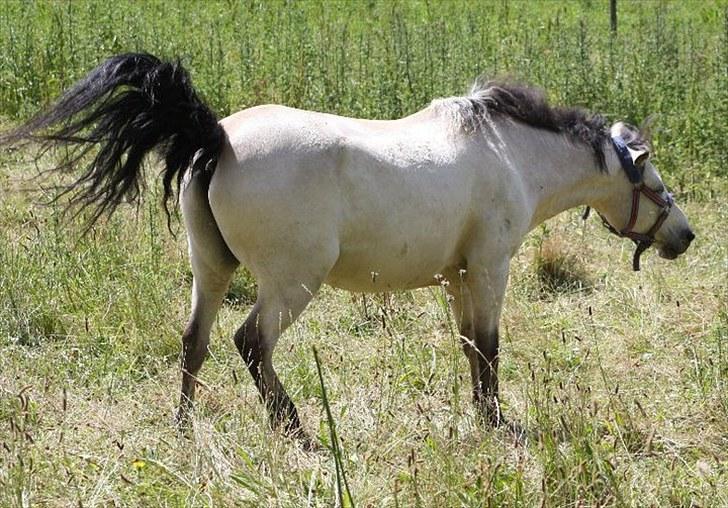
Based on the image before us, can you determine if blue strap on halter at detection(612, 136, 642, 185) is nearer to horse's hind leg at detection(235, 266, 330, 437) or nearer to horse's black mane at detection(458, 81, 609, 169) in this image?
horse's black mane at detection(458, 81, 609, 169)

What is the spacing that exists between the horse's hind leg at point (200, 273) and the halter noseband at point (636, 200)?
82.5 inches

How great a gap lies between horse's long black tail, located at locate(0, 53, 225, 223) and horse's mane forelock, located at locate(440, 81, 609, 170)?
127 cm

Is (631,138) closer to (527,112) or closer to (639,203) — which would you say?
(639,203)

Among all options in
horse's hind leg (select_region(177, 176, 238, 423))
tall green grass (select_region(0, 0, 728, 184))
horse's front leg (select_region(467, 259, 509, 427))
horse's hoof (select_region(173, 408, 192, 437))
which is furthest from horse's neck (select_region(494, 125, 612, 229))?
tall green grass (select_region(0, 0, 728, 184))

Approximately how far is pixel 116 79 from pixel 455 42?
659 centimetres

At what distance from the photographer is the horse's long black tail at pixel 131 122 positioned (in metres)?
4.23

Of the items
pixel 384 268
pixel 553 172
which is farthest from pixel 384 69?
pixel 384 268

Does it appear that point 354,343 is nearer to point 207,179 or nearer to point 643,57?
point 207,179

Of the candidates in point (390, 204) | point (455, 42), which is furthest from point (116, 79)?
point (455, 42)

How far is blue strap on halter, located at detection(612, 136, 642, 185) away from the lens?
555cm

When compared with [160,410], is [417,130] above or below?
above

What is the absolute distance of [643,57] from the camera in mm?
10234

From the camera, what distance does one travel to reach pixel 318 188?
4.40 metres

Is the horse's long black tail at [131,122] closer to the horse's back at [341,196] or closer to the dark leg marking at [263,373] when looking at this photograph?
the horse's back at [341,196]
